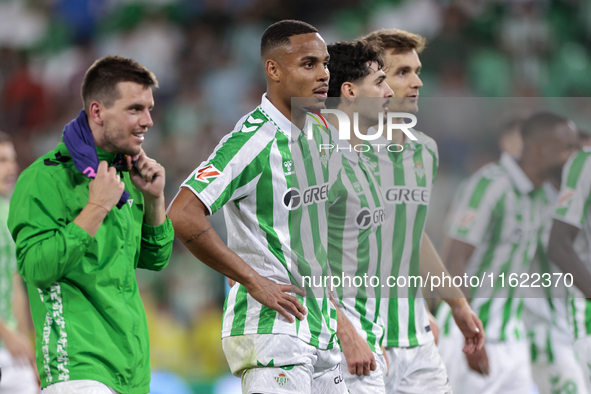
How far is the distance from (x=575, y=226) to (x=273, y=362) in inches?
92.2

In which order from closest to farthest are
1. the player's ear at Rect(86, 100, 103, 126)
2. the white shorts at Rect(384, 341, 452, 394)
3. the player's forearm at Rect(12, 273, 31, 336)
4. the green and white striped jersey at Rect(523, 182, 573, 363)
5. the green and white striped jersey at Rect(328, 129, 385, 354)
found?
1. the player's ear at Rect(86, 100, 103, 126)
2. the green and white striped jersey at Rect(328, 129, 385, 354)
3. the white shorts at Rect(384, 341, 452, 394)
4. the green and white striped jersey at Rect(523, 182, 573, 363)
5. the player's forearm at Rect(12, 273, 31, 336)

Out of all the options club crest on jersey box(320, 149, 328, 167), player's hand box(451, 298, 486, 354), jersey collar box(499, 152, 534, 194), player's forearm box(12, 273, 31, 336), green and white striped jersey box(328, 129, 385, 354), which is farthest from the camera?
player's forearm box(12, 273, 31, 336)

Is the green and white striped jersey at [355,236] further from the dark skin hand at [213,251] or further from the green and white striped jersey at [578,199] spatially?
the green and white striped jersey at [578,199]

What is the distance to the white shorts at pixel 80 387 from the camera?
9.18ft

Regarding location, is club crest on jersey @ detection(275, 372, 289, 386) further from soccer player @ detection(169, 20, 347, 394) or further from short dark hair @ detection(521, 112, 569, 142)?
short dark hair @ detection(521, 112, 569, 142)

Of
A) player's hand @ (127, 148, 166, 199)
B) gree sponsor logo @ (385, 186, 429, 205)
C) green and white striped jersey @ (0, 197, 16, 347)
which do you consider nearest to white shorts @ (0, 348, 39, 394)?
green and white striped jersey @ (0, 197, 16, 347)

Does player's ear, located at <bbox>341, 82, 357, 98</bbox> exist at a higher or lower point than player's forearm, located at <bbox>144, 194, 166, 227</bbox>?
higher

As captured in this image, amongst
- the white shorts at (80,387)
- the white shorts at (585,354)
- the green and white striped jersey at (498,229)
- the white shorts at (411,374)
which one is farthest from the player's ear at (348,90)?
the white shorts at (585,354)

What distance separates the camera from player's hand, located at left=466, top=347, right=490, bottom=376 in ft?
14.1

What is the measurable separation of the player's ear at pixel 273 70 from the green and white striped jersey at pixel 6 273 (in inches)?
107

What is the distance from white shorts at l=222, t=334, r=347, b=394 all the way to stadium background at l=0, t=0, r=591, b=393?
4908mm

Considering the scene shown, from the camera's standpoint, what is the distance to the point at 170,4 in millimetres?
10008

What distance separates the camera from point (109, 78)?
3152 mm

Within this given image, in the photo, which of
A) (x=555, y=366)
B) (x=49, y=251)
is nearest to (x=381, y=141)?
(x=49, y=251)
